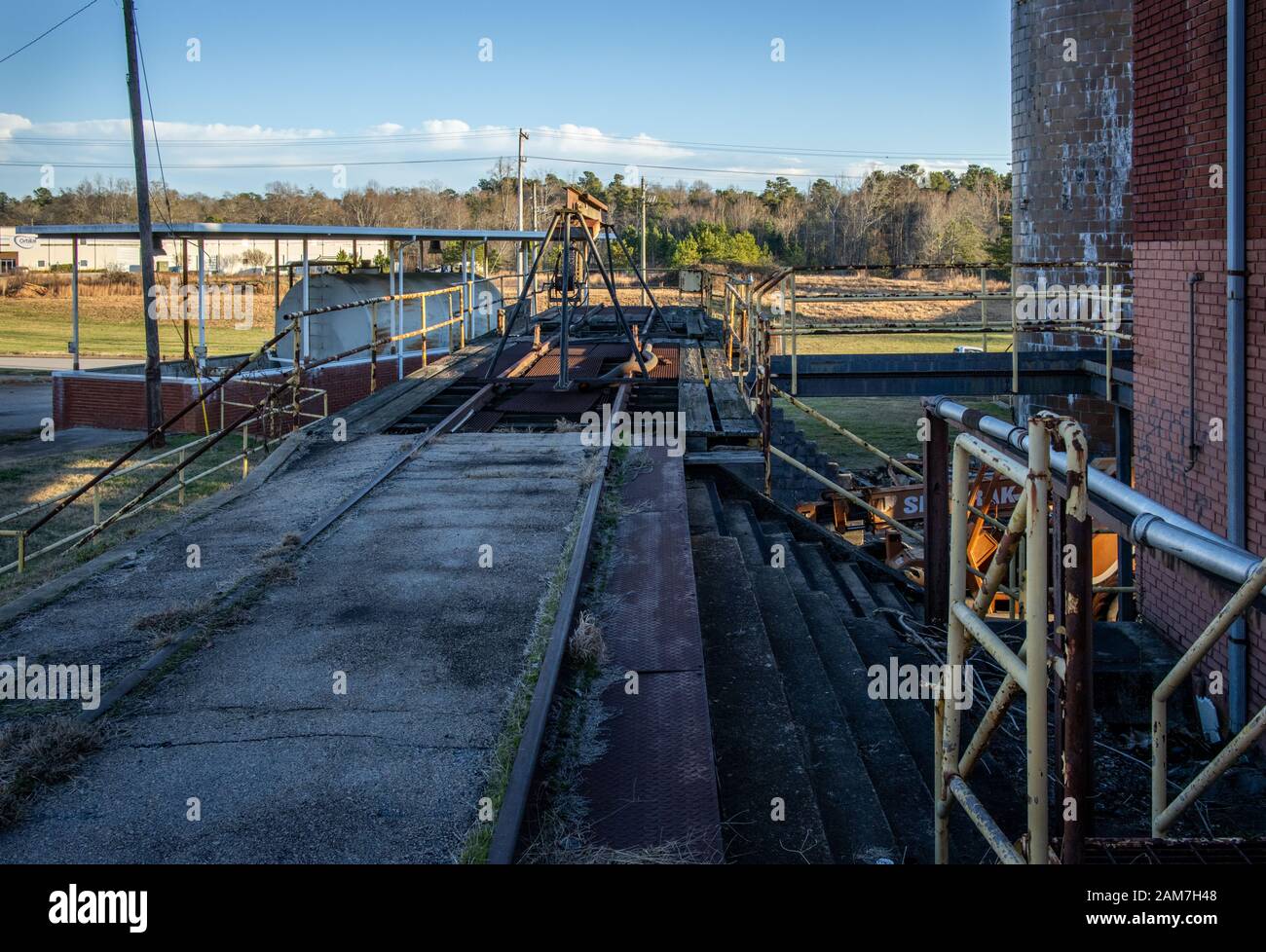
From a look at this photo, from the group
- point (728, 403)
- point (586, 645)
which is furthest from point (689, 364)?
point (586, 645)

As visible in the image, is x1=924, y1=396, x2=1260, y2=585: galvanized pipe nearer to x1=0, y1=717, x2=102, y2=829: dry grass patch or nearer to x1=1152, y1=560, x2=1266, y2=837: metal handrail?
x1=1152, y1=560, x2=1266, y2=837: metal handrail

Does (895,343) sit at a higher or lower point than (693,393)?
higher

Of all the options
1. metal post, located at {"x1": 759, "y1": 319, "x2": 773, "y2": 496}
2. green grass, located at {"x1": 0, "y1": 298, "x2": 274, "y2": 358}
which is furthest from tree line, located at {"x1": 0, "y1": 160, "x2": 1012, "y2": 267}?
metal post, located at {"x1": 759, "y1": 319, "x2": 773, "y2": 496}

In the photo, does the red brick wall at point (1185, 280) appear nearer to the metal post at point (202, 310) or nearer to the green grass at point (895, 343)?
the metal post at point (202, 310)

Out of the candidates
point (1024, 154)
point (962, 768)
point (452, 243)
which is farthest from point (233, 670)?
point (452, 243)

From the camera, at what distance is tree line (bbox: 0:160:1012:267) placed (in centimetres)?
6738

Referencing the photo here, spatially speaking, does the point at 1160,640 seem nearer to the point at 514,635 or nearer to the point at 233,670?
the point at 514,635

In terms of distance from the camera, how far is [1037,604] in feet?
10.0

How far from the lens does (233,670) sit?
573cm

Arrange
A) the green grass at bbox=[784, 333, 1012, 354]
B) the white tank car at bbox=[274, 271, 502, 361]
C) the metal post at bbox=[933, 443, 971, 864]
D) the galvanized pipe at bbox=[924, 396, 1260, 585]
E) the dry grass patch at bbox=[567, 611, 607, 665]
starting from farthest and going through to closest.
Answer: the green grass at bbox=[784, 333, 1012, 354], the white tank car at bbox=[274, 271, 502, 361], the dry grass patch at bbox=[567, 611, 607, 665], the metal post at bbox=[933, 443, 971, 864], the galvanized pipe at bbox=[924, 396, 1260, 585]

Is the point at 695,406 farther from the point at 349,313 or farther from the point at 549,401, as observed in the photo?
the point at 349,313

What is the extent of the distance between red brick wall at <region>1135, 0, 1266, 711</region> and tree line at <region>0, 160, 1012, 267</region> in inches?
1975

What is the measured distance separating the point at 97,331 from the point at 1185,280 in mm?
54440
